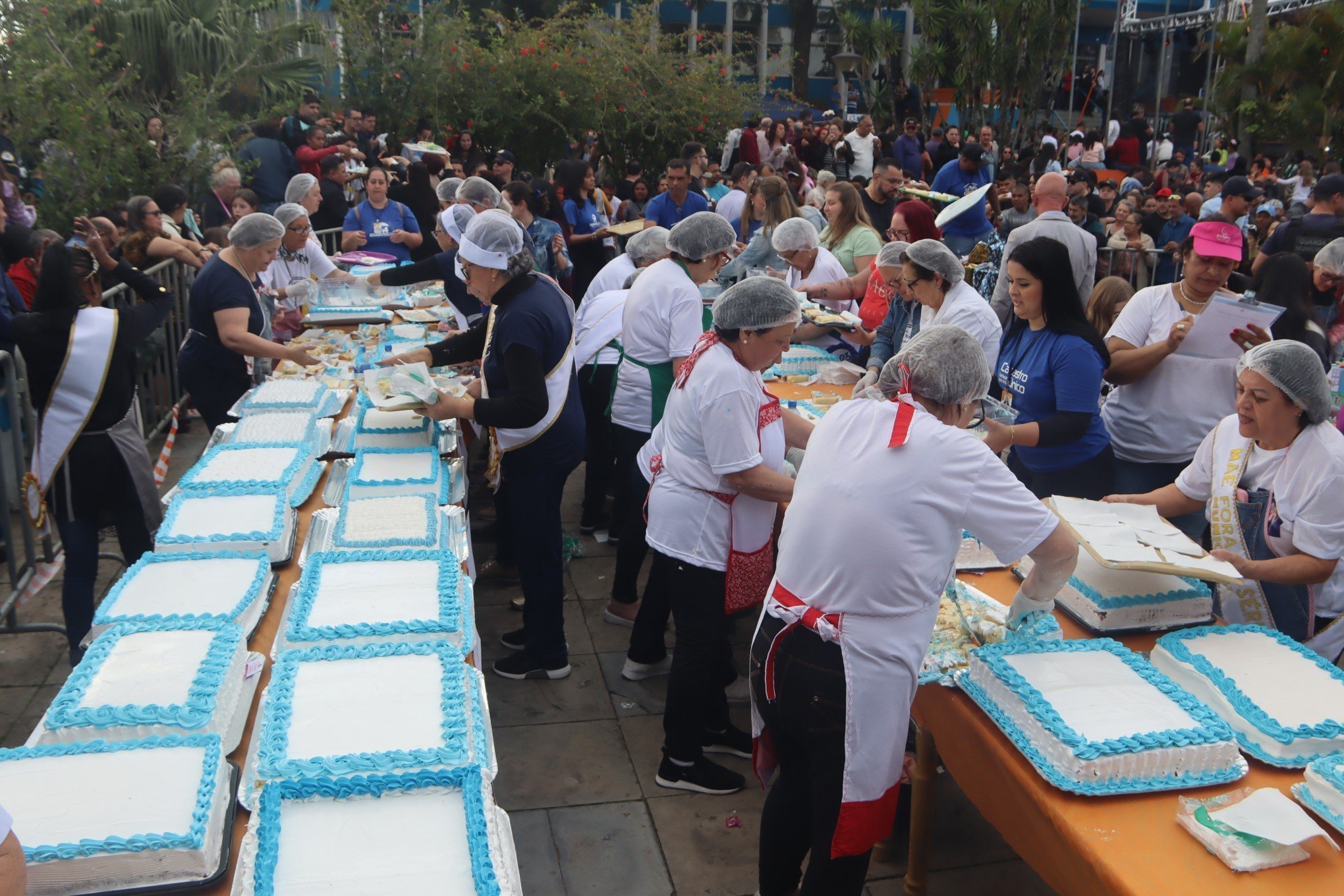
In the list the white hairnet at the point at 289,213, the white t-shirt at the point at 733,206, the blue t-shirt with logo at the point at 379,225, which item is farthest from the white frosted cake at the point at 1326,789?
the white t-shirt at the point at 733,206

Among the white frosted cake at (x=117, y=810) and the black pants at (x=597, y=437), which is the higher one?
the white frosted cake at (x=117, y=810)

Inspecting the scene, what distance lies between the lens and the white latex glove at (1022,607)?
265 cm

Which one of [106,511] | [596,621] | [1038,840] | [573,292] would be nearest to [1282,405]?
[1038,840]

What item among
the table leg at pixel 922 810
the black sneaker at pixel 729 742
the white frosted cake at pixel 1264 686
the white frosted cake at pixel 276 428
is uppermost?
the white frosted cake at pixel 276 428

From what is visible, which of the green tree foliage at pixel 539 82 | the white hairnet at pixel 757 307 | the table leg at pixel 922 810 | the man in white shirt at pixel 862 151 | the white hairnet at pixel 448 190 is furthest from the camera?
the man in white shirt at pixel 862 151

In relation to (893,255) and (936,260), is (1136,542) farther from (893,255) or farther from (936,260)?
(893,255)

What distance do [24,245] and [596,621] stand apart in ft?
13.3

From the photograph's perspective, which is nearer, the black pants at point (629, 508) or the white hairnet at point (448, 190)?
the black pants at point (629, 508)

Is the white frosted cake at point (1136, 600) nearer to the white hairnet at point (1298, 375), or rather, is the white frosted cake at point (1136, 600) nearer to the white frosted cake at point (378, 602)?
the white hairnet at point (1298, 375)

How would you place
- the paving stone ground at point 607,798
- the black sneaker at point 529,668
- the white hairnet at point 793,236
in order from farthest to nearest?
the white hairnet at point 793,236, the black sneaker at point 529,668, the paving stone ground at point 607,798

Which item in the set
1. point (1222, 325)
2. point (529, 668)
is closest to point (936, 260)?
point (1222, 325)

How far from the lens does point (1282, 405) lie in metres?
2.92

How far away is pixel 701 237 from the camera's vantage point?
4484 mm

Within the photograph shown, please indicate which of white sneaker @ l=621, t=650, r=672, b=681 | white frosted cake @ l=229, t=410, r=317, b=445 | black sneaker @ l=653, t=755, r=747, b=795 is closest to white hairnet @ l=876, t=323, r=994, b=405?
black sneaker @ l=653, t=755, r=747, b=795
